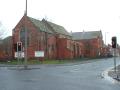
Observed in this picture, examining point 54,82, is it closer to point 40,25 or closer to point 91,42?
point 40,25

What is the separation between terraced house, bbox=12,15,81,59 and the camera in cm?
8238

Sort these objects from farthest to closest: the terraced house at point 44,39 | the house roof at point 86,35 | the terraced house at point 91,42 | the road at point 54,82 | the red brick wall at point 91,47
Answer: the house roof at point 86,35 < the terraced house at point 91,42 < the red brick wall at point 91,47 < the terraced house at point 44,39 < the road at point 54,82

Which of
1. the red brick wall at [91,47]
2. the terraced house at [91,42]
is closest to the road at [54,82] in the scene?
the red brick wall at [91,47]

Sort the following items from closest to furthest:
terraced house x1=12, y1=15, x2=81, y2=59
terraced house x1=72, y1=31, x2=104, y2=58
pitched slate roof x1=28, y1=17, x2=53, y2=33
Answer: terraced house x1=12, y1=15, x2=81, y2=59, pitched slate roof x1=28, y1=17, x2=53, y2=33, terraced house x1=72, y1=31, x2=104, y2=58

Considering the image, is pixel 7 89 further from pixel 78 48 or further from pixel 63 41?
pixel 78 48

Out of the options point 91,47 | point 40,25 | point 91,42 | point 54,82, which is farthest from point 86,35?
point 54,82

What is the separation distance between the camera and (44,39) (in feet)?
282

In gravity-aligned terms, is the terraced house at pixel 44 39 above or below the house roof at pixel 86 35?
below

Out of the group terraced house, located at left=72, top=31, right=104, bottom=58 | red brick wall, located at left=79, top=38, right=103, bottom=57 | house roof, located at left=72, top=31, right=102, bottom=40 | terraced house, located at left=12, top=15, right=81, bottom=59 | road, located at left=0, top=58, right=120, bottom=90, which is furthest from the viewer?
house roof, located at left=72, top=31, right=102, bottom=40

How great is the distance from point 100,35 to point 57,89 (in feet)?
437

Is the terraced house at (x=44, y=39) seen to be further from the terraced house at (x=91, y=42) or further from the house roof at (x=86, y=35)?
the house roof at (x=86, y=35)

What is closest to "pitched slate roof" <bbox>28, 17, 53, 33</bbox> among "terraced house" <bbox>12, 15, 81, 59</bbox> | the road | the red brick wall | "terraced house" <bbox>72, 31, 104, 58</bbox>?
"terraced house" <bbox>12, 15, 81, 59</bbox>

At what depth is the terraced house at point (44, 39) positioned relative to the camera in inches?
3243

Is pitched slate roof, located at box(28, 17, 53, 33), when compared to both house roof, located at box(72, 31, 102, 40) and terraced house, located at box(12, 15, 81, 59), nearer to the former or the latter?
terraced house, located at box(12, 15, 81, 59)
